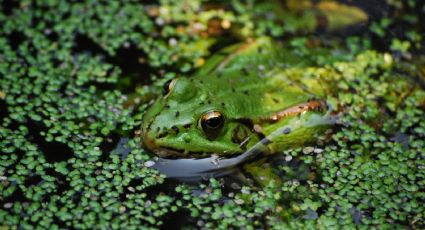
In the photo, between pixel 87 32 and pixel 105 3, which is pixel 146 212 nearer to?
pixel 87 32

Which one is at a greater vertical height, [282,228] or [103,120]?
[103,120]

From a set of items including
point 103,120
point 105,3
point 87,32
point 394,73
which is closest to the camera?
point 103,120

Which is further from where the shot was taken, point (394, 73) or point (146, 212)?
point (394, 73)

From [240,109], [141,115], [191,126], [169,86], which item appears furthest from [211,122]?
[141,115]

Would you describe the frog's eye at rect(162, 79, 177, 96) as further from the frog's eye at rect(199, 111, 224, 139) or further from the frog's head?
the frog's eye at rect(199, 111, 224, 139)

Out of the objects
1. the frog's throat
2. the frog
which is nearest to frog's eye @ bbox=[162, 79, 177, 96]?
the frog

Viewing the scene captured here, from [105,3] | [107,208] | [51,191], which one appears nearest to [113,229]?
[107,208]
